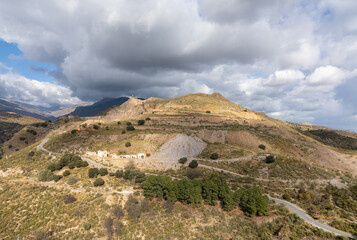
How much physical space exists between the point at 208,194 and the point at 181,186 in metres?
5.54

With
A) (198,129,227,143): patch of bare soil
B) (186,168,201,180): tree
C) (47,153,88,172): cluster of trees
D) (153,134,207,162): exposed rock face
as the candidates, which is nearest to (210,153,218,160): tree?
(153,134,207,162): exposed rock face

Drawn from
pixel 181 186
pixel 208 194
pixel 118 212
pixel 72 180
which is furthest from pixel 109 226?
pixel 72 180

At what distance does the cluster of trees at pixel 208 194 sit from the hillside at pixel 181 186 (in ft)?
0.68

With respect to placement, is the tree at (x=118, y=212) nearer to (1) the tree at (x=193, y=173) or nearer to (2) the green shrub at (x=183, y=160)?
(1) the tree at (x=193, y=173)

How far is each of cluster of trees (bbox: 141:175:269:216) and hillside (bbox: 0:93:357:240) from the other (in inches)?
8.2

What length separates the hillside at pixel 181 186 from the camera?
1098 inches

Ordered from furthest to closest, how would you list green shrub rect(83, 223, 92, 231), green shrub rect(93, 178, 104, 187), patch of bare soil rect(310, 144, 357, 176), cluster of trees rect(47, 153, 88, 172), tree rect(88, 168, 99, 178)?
1. patch of bare soil rect(310, 144, 357, 176)
2. cluster of trees rect(47, 153, 88, 172)
3. tree rect(88, 168, 99, 178)
4. green shrub rect(93, 178, 104, 187)
5. green shrub rect(83, 223, 92, 231)

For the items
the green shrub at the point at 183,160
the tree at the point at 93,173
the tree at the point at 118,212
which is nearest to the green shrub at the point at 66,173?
the tree at the point at 93,173

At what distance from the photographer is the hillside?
1098 inches

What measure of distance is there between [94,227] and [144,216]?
8.65m

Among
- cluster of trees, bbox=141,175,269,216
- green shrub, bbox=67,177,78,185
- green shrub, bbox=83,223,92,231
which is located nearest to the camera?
green shrub, bbox=83,223,92,231

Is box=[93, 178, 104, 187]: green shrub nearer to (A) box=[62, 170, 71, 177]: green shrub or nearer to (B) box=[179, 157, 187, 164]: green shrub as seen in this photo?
(A) box=[62, 170, 71, 177]: green shrub

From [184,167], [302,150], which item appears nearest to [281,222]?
[184,167]

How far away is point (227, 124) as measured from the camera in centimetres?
9625
